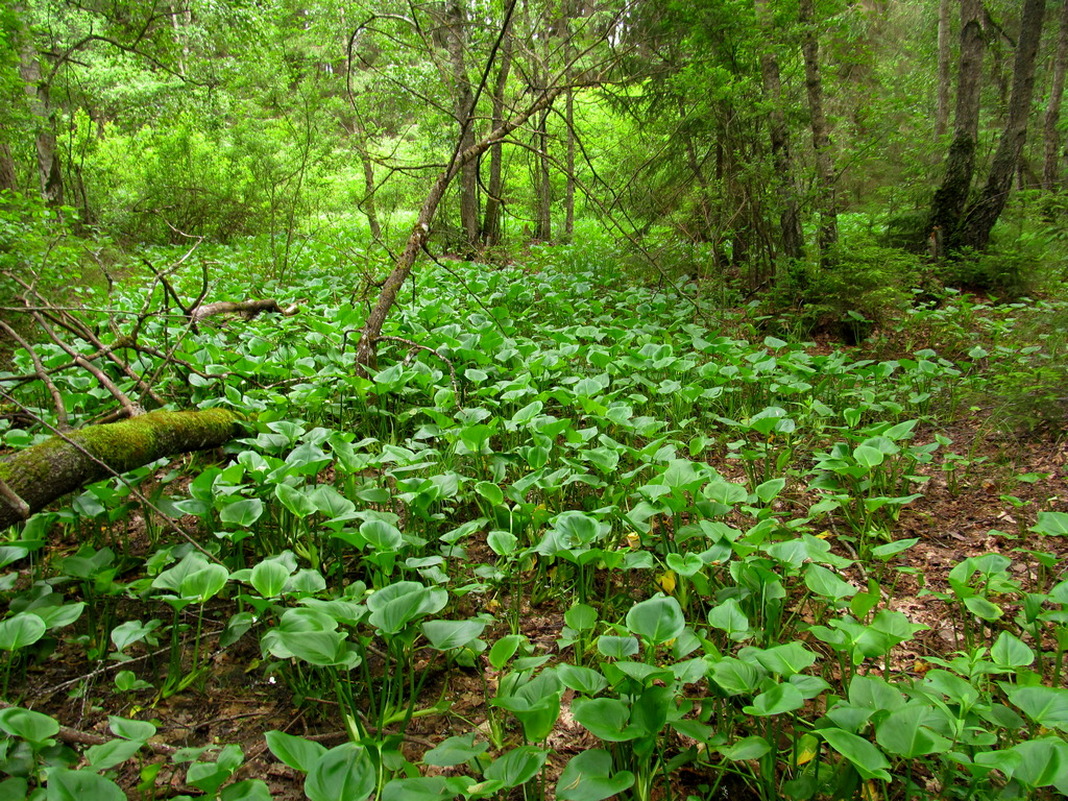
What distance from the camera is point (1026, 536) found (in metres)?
2.53

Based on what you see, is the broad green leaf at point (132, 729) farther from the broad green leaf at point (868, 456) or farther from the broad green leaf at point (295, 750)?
the broad green leaf at point (868, 456)

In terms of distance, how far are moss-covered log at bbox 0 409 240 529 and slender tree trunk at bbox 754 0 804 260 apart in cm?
520

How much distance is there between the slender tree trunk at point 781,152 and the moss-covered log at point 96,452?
5.20 m

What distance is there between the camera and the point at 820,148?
538 cm

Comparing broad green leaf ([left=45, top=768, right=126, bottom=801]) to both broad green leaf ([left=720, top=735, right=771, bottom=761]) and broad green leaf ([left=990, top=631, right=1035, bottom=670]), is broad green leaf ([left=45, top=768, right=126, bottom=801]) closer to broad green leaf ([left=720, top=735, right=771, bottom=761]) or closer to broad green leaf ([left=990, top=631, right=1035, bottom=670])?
broad green leaf ([left=720, top=735, right=771, bottom=761])

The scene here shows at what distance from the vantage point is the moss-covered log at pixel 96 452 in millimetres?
1863

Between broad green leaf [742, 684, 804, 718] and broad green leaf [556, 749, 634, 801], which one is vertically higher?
broad green leaf [742, 684, 804, 718]

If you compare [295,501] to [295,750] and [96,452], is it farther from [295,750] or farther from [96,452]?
[295,750]

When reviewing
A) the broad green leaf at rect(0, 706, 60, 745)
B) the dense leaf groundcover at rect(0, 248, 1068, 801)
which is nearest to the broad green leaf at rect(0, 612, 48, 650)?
the dense leaf groundcover at rect(0, 248, 1068, 801)

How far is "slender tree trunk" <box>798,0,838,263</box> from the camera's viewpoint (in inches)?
210

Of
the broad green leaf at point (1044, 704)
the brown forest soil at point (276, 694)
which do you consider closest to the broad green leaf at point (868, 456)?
the brown forest soil at point (276, 694)

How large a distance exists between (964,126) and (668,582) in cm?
664

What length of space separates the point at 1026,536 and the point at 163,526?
3.71 meters

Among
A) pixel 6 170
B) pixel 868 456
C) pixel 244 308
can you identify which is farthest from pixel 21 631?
pixel 6 170
